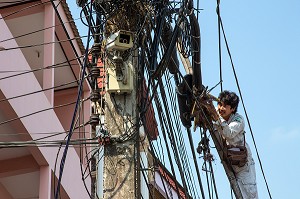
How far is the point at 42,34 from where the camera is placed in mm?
16688

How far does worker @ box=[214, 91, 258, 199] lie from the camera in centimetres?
845

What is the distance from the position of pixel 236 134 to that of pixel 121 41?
1774mm

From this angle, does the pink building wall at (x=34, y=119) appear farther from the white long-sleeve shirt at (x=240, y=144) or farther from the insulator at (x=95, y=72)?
the white long-sleeve shirt at (x=240, y=144)

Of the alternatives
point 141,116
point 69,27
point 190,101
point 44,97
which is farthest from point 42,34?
point 141,116

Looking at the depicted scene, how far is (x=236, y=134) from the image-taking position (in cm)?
847

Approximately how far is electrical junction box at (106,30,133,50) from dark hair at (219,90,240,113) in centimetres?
157

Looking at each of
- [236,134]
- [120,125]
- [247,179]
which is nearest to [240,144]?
[236,134]

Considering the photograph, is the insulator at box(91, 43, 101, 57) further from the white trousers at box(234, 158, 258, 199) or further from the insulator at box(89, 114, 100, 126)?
the white trousers at box(234, 158, 258, 199)

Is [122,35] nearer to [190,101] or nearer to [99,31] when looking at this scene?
[99,31]

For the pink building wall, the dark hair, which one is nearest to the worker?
the dark hair

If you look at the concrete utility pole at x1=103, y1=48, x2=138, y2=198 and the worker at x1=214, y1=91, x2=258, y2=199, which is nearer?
the concrete utility pole at x1=103, y1=48, x2=138, y2=198

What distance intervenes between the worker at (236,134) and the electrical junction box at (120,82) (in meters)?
1.36

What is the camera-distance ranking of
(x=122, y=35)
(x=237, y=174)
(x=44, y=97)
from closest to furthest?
(x=122, y=35)
(x=237, y=174)
(x=44, y=97)

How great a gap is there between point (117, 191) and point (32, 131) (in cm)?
672
